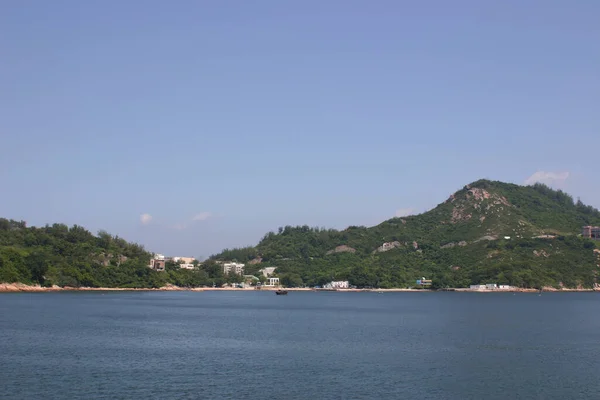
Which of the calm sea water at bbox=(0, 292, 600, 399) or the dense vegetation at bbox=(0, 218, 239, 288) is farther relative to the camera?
the dense vegetation at bbox=(0, 218, 239, 288)

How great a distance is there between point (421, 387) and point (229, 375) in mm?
13462

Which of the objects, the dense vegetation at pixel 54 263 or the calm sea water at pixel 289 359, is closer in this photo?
the calm sea water at pixel 289 359

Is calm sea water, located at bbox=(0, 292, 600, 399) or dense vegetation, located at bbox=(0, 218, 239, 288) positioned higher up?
dense vegetation, located at bbox=(0, 218, 239, 288)

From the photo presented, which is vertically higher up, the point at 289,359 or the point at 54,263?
the point at 54,263

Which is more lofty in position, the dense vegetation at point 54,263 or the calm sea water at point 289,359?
the dense vegetation at point 54,263

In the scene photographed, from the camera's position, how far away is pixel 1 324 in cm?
7500

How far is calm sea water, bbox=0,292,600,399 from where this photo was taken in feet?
136

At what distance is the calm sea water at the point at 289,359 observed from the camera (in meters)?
41.4

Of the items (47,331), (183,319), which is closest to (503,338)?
(183,319)

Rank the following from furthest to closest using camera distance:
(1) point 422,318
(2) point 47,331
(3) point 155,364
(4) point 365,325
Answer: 1. (1) point 422,318
2. (4) point 365,325
3. (2) point 47,331
4. (3) point 155,364

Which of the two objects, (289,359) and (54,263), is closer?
(289,359)

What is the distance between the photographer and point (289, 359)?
54000 mm

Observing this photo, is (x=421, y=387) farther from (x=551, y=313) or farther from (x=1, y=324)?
(x=551, y=313)

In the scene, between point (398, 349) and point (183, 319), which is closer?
point (398, 349)
